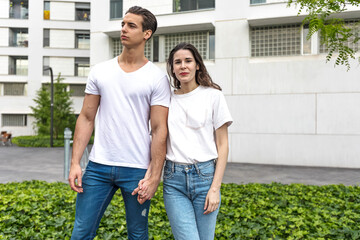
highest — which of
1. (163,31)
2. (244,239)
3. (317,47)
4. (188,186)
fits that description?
(163,31)

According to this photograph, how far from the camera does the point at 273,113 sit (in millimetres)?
13062

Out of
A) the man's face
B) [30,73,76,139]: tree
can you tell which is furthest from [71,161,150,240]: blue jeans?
[30,73,76,139]: tree

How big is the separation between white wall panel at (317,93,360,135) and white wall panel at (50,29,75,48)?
27.2m

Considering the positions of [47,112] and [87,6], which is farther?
[87,6]

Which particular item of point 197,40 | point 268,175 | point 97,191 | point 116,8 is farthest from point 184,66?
point 116,8

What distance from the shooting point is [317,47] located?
12.9 m

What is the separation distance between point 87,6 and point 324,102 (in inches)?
1108

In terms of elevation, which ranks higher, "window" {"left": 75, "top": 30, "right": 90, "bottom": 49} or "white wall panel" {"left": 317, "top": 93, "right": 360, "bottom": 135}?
"window" {"left": 75, "top": 30, "right": 90, "bottom": 49}

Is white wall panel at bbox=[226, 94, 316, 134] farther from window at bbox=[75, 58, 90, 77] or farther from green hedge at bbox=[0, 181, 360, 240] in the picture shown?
window at bbox=[75, 58, 90, 77]

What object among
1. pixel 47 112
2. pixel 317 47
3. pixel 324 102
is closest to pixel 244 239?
pixel 324 102

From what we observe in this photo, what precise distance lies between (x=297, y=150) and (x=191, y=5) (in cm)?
715

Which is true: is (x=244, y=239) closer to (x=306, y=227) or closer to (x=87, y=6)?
(x=306, y=227)

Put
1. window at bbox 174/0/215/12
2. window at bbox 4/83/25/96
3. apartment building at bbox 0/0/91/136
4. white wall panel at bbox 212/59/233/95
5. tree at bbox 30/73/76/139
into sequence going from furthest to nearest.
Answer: window at bbox 4/83/25/96 → apartment building at bbox 0/0/91/136 → tree at bbox 30/73/76/139 → window at bbox 174/0/215/12 → white wall panel at bbox 212/59/233/95

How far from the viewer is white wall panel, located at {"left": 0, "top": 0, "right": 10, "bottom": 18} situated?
33844mm
